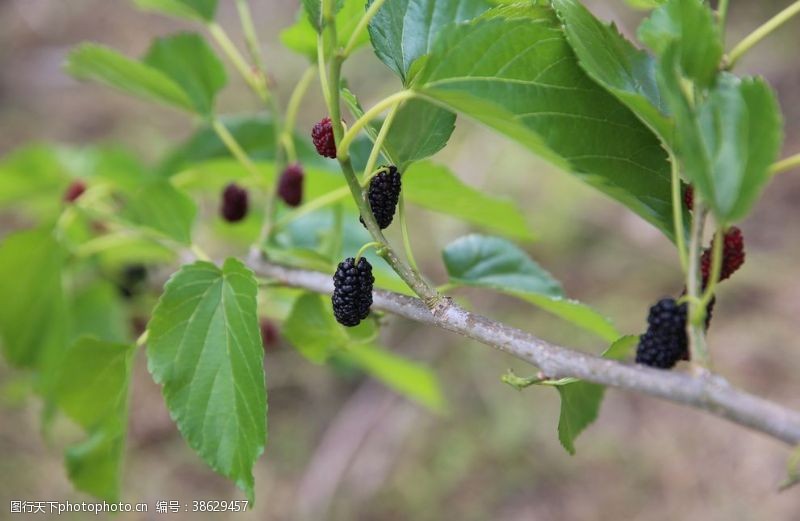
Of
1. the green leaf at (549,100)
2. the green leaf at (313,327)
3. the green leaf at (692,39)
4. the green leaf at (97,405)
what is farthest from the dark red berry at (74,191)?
the green leaf at (692,39)

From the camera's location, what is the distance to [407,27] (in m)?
0.57

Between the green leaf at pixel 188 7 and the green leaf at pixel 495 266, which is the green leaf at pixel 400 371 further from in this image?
the green leaf at pixel 188 7

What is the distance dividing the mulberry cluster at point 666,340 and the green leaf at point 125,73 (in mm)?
597

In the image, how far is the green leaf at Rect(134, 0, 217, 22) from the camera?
94 centimetres

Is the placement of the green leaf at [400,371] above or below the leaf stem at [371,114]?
below

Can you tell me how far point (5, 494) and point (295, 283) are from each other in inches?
55.5

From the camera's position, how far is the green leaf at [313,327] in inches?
29.6

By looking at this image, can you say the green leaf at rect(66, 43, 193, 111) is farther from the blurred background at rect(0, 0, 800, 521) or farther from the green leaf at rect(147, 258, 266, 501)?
the blurred background at rect(0, 0, 800, 521)

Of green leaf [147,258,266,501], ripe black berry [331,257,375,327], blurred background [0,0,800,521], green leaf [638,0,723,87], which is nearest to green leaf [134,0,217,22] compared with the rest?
green leaf [147,258,266,501]

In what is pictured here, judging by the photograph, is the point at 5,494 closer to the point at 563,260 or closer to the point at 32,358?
the point at 32,358

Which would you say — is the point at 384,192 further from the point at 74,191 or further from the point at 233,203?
the point at 74,191

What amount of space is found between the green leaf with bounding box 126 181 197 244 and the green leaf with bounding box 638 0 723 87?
1.73 ft

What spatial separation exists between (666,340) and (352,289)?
22 cm

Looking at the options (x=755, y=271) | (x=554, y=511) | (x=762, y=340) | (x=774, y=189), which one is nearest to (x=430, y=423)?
(x=554, y=511)
